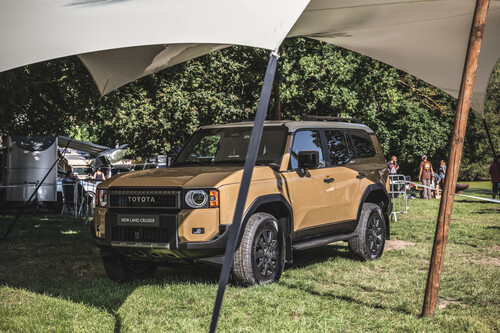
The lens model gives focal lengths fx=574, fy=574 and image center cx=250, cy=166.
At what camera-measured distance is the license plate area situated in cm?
648

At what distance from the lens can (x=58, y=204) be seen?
67.7 ft

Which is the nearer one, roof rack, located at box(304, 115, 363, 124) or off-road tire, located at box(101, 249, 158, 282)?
off-road tire, located at box(101, 249, 158, 282)

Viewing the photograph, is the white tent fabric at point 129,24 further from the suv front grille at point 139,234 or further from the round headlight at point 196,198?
the suv front grille at point 139,234

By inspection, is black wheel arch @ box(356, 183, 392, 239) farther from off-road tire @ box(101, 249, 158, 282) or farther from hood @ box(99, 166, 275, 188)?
off-road tire @ box(101, 249, 158, 282)

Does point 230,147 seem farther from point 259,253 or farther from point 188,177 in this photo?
point 259,253

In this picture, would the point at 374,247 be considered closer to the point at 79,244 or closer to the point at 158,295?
the point at 158,295

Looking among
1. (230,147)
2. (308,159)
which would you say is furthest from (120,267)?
(308,159)

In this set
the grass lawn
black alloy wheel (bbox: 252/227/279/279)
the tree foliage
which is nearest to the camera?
the grass lawn

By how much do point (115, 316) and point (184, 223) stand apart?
4.06 feet

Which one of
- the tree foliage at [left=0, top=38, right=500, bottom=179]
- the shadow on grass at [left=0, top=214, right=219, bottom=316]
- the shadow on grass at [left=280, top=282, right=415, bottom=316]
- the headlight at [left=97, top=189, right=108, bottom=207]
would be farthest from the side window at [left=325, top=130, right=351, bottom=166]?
the tree foliage at [left=0, top=38, right=500, bottom=179]

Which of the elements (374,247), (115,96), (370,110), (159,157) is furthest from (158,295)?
(370,110)

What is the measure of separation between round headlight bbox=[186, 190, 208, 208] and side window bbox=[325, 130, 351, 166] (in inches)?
104

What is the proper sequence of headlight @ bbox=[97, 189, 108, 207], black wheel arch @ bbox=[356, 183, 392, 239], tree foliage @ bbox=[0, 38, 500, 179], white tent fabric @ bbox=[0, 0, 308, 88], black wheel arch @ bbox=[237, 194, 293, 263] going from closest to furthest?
white tent fabric @ bbox=[0, 0, 308, 88], black wheel arch @ bbox=[237, 194, 293, 263], headlight @ bbox=[97, 189, 108, 207], black wheel arch @ bbox=[356, 183, 392, 239], tree foliage @ bbox=[0, 38, 500, 179]

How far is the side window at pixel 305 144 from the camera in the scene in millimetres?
7707
